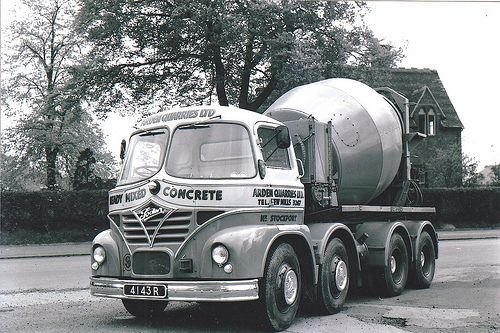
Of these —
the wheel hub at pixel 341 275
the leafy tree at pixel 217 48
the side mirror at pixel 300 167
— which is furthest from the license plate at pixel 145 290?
the leafy tree at pixel 217 48

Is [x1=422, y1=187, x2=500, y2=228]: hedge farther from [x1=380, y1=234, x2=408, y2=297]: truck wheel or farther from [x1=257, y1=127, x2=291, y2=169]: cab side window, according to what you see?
[x1=257, y1=127, x2=291, y2=169]: cab side window

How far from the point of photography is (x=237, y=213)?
26.3 ft

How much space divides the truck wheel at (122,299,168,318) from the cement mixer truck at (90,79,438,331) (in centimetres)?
2

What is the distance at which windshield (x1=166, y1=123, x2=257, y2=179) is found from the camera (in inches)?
326

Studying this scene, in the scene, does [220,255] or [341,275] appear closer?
[220,255]

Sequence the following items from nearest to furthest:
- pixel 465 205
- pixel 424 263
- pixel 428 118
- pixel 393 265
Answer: pixel 393 265 → pixel 424 263 → pixel 465 205 → pixel 428 118

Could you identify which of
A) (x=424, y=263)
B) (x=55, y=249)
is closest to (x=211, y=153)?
(x=424, y=263)

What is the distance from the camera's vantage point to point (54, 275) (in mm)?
15352

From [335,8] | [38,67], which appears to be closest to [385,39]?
[335,8]

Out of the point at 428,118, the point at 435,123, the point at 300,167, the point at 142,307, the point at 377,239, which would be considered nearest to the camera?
the point at 142,307

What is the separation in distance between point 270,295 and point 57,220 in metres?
20.2

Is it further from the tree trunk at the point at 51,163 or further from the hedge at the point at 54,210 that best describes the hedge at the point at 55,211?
the tree trunk at the point at 51,163

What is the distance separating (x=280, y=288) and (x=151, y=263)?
1583mm

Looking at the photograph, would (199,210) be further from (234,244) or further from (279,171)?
(279,171)
